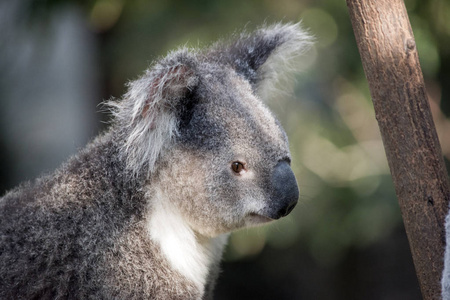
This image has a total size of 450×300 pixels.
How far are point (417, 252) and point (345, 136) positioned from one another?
2248 millimetres

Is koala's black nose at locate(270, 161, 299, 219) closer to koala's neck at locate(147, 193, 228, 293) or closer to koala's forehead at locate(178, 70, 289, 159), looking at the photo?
koala's forehead at locate(178, 70, 289, 159)


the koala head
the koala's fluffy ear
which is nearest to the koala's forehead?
the koala head

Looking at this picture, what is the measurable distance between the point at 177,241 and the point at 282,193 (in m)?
0.47

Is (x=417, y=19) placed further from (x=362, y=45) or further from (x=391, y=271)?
(x=391, y=271)

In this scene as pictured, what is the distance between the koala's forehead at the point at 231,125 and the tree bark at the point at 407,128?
44cm

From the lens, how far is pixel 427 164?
184 cm

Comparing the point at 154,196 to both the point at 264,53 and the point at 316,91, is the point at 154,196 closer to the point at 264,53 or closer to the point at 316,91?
the point at 264,53

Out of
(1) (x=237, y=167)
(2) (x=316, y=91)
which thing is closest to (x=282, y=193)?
(1) (x=237, y=167)

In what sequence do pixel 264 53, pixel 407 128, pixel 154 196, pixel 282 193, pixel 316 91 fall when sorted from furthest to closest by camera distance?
pixel 316 91
pixel 264 53
pixel 154 196
pixel 282 193
pixel 407 128

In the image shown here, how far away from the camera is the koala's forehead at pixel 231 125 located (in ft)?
6.93

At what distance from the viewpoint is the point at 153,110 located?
2.11 meters

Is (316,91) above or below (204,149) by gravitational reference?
below

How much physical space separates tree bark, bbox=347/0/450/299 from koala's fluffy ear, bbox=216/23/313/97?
0.66 metres

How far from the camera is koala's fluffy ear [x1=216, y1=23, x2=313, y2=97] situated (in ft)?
8.26
